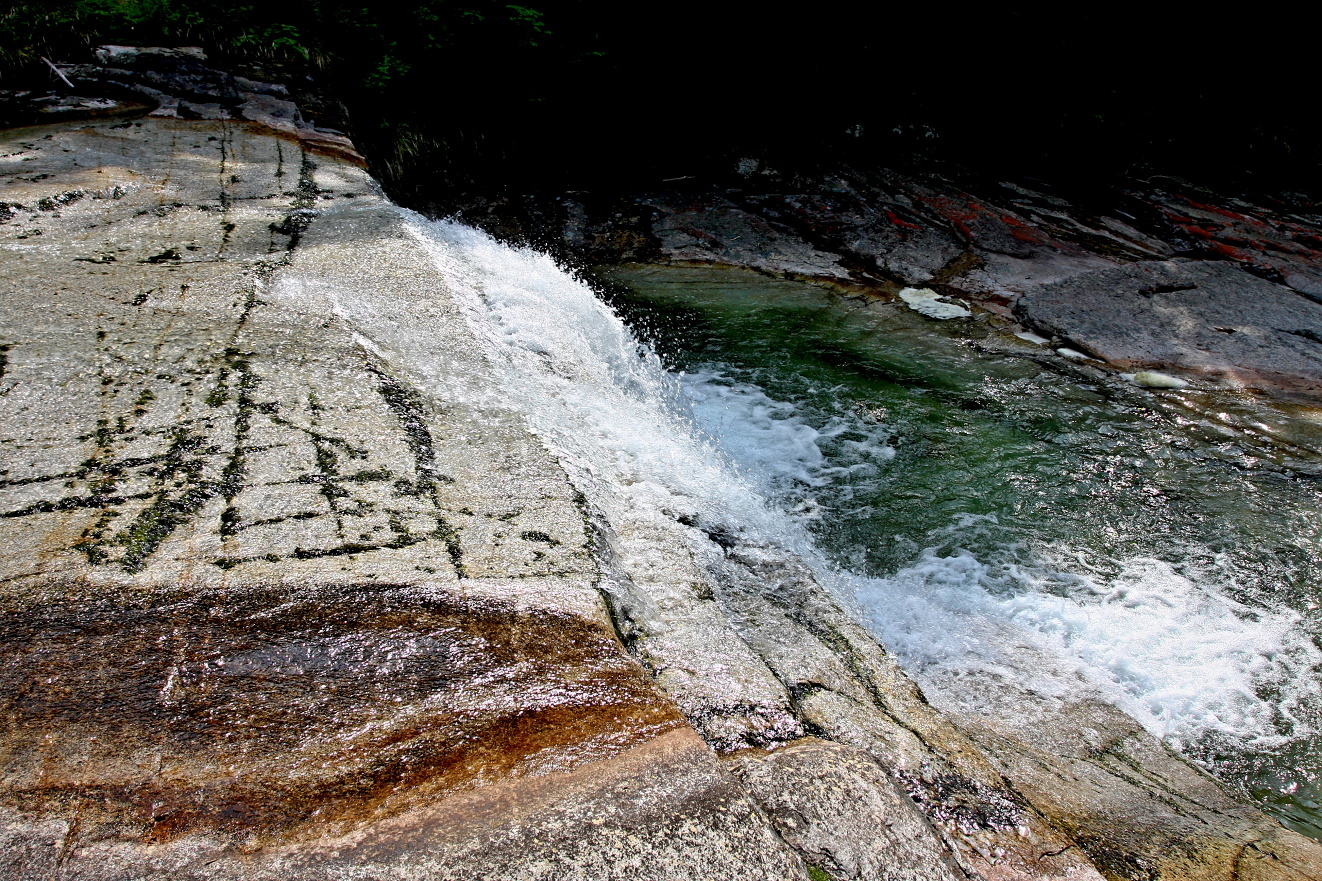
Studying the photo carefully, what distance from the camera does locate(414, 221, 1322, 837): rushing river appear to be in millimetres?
2100

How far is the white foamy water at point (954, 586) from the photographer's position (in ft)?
6.76

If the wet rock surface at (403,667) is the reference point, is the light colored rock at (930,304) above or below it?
above

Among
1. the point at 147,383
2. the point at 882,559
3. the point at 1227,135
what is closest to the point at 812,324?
the point at 882,559

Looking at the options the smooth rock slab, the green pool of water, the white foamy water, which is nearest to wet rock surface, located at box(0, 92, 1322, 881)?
the white foamy water

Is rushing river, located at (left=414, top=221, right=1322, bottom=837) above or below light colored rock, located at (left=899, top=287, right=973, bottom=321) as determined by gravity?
below

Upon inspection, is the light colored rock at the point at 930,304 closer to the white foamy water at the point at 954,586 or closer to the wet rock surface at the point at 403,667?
the white foamy water at the point at 954,586

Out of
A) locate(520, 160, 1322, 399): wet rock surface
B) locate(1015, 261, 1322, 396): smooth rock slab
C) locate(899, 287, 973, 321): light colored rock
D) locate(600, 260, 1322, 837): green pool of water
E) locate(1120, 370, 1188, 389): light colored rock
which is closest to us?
locate(600, 260, 1322, 837): green pool of water

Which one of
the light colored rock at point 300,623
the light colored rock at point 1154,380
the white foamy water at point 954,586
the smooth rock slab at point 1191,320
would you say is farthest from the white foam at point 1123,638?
the smooth rock slab at point 1191,320

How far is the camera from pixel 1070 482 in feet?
9.61

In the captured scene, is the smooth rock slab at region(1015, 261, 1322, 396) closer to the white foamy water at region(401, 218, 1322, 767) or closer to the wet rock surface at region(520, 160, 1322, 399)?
the wet rock surface at region(520, 160, 1322, 399)

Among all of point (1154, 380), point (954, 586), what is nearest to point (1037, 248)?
point (1154, 380)

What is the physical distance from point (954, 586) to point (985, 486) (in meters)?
0.66

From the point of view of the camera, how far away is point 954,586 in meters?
2.39

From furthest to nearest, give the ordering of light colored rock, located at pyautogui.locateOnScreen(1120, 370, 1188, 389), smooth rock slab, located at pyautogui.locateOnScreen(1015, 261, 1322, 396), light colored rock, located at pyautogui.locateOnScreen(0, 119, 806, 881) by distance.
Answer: smooth rock slab, located at pyautogui.locateOnScreen(1015, 261, 1322, 396) → light colored rock, located at pyautogui.locateOnScreen(1120, 370, 1188, 389) → light colored rock, located at pyautogui.locateOnScreen(0, 119, 806, 881)
